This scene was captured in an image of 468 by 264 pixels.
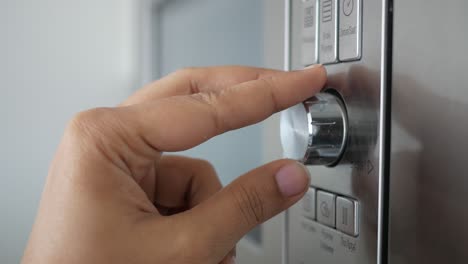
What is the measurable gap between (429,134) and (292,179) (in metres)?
0.08

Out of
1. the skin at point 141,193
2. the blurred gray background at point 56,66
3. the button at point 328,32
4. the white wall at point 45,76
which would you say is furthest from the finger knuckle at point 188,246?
the white wall at point 45,76

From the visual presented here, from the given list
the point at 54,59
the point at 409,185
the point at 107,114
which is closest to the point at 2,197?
the point at 54,59

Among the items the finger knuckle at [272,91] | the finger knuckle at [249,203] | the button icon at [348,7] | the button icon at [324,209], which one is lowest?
the button icon at [324,209]

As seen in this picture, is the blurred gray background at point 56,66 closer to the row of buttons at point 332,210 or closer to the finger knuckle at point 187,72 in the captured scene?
the finger knuckle at point 187,72

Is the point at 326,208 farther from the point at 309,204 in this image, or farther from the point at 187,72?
the point at 187,72

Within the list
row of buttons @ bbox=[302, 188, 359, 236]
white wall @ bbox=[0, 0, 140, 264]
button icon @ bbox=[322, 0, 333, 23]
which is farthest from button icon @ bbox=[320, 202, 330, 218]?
white wall @ bbox=[0, 0, 140, 264]

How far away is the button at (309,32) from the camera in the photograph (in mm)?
276

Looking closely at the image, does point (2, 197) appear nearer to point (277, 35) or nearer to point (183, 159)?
point (183, 159)

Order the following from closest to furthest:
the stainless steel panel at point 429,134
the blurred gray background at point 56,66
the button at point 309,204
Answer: the stainless steel panel at point 429,134
the button at point 309,204
the blurred gray background at point 56,66

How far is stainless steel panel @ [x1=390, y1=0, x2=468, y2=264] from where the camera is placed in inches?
7.3

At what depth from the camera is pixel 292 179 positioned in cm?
25

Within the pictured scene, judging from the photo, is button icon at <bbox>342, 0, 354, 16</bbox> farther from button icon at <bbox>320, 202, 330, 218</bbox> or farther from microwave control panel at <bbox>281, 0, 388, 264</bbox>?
button icon at <bbox>320, 202, 330, 218</bbox>

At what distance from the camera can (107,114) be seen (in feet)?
0.89

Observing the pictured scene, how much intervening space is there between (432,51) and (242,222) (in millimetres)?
132
